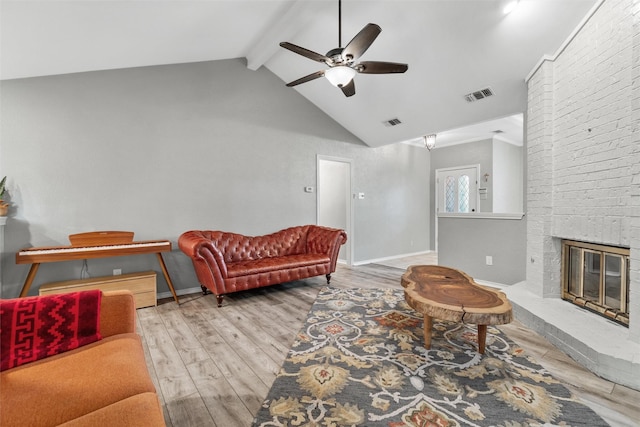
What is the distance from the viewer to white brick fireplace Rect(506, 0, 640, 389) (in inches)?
76.4

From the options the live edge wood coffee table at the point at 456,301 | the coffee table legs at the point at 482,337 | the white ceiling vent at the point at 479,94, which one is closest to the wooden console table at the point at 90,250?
the live edge wood coffee table at the point at 456,301

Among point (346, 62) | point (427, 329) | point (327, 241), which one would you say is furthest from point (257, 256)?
point (346, 62)

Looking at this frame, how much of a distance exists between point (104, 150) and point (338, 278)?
3.60m

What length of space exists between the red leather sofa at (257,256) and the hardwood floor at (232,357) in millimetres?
267

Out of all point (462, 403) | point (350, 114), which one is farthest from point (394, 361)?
point (350, 114)

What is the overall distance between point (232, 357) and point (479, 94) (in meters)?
4.08

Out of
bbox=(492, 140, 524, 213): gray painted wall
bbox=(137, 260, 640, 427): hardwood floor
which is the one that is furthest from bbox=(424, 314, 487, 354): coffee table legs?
bbox=(492, 140, 524, 213): gray painted wall

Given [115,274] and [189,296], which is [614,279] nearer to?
[189,296]

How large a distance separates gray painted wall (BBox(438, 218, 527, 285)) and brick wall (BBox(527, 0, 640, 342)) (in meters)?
0.63

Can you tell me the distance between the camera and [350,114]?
5.03 meters

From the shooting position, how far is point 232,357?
218 centimetres

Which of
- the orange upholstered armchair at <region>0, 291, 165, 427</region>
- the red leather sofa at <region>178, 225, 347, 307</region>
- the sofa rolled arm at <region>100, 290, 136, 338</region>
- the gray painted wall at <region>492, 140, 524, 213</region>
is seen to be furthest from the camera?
the gray painted wall at <region>492, 140, 524, 213</region>

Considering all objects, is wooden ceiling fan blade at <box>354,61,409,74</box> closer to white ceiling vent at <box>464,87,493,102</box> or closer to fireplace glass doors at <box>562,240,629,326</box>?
white ceiling vent at <box>464,87,493,102</box>

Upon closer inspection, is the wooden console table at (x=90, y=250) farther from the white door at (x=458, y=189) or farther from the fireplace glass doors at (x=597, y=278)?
the white door at (x=458, y=189)
